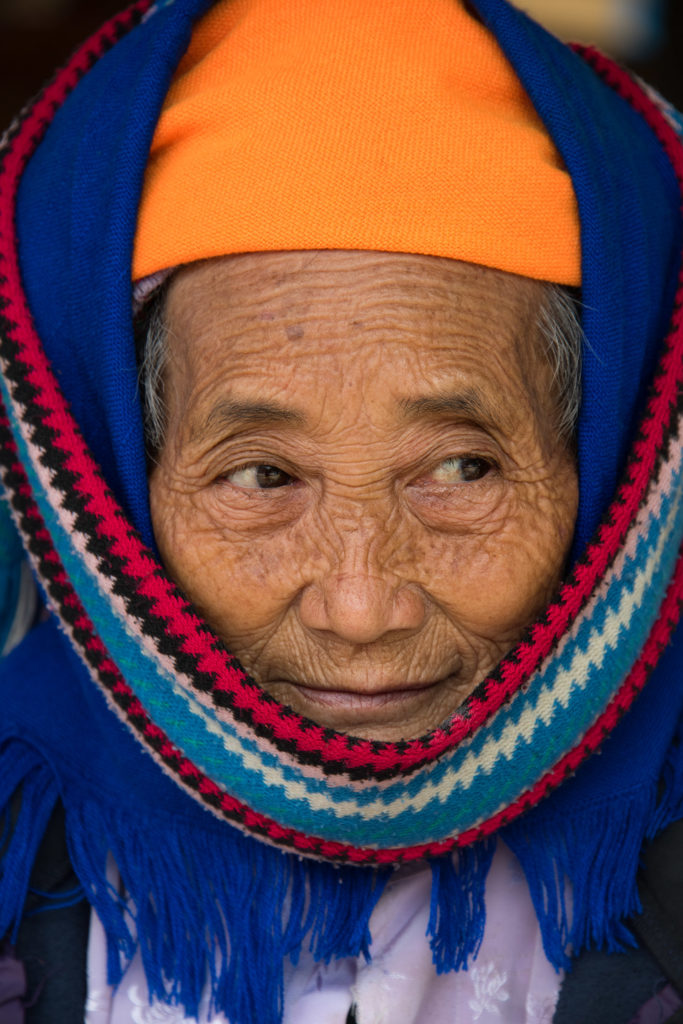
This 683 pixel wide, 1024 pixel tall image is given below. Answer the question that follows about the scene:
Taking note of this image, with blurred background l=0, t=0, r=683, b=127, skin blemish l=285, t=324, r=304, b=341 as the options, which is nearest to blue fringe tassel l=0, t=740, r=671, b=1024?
skin blemish l=285, t=324, r=304, b=341

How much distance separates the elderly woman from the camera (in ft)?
5.44

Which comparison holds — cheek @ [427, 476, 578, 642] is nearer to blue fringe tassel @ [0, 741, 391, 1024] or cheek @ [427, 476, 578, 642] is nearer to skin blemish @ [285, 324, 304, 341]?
skin blemish @ [285, 324, 304, 341]

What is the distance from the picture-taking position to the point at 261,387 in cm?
165

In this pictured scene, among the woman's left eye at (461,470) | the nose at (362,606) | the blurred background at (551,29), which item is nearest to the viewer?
the nose at (362,606)

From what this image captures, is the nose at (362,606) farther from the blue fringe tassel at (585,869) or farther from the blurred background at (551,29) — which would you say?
the blurred background at (551,29)

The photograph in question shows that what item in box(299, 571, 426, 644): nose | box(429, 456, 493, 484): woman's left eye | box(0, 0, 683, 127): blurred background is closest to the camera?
box(299, 571, 426, 644): nose

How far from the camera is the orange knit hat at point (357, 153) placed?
165cm

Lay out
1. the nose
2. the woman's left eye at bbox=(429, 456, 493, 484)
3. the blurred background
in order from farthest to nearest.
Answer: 1. the blurred background
2. the woman's left eye at bbox=(429, 456, 493, 484)
3. the nose

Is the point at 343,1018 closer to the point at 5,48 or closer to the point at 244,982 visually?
the point at 244,982

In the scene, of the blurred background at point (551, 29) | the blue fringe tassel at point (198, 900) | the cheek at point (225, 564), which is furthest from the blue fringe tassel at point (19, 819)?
the blurred background at point (551, 29)

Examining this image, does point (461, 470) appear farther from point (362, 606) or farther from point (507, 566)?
point (362, 606)

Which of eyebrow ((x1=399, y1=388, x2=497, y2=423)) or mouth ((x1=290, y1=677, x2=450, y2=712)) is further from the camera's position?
mouth ((x1=290, y1=677, x2=450, y2=712))

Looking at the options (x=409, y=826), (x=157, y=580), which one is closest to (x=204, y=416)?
(x=157, y=580)

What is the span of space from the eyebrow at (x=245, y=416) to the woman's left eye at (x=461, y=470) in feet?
0.86
